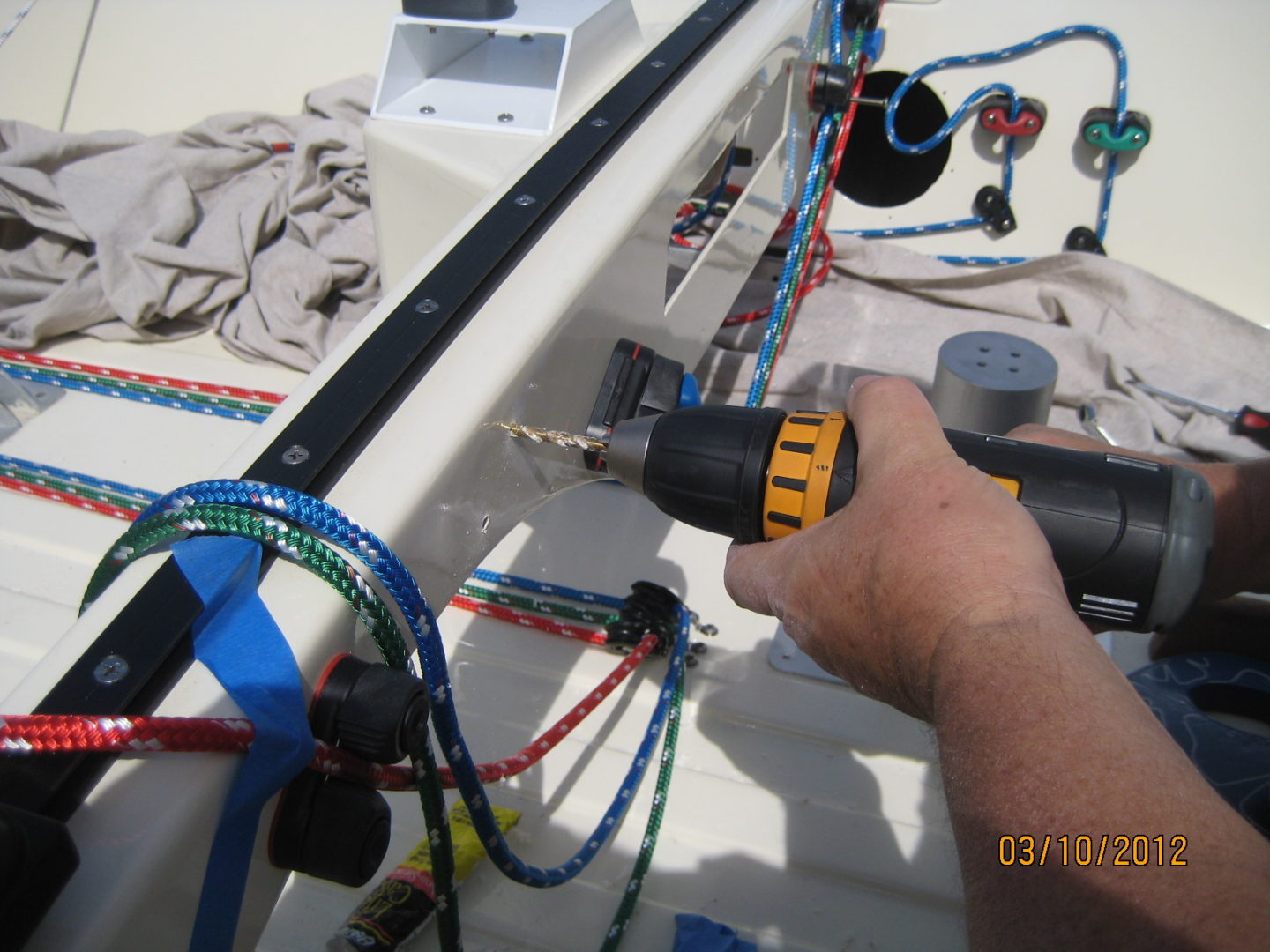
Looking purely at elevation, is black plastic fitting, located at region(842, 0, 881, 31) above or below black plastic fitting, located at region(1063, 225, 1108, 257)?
above

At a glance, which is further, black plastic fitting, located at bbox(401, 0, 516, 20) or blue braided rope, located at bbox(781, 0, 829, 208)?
blue braided rope, located at bbox(781, 0, 829, 208)

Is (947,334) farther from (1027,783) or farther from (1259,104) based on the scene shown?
(1027,783)

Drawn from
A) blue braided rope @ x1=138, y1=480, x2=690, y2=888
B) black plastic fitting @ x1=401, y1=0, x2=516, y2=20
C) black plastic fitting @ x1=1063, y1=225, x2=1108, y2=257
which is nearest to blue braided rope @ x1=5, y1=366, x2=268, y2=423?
black plastic fitting @ x1=401, y1=0, x2=516, y2=20

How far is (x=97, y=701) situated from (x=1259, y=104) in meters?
2.08

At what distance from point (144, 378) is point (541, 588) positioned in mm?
805

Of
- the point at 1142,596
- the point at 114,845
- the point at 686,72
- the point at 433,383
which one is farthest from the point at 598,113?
the point at 114,845

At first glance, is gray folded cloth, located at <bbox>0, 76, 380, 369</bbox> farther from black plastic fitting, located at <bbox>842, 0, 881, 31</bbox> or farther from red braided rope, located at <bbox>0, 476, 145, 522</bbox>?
black plastic fitting, located at <bbox>842, 0, 881, 31</bbox>

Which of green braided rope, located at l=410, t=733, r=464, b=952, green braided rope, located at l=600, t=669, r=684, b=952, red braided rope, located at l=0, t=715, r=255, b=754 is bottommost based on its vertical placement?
green braided rope, located at l=600, t=669, r=684, b=952

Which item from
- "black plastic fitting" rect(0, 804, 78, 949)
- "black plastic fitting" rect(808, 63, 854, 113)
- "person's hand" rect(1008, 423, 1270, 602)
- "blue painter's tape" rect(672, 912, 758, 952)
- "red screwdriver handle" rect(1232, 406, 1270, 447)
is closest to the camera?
"black plastic fitting" rect(0, 804, 78, 949)

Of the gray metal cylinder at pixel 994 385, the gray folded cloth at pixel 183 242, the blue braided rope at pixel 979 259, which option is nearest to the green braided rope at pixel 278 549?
the gray metal cylinder at pixel 994 385

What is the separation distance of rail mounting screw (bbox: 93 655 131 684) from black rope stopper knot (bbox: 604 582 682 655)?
0.71 metres

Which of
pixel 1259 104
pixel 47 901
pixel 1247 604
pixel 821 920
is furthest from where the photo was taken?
pixel 1259 104

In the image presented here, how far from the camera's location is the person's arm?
376 millimetres

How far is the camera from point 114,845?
1.24ft
